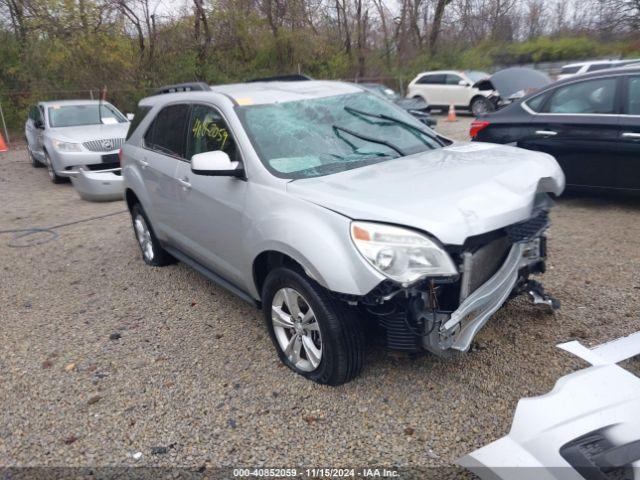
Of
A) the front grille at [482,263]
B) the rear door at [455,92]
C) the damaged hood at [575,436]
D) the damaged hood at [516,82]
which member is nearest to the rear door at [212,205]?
the front grille at [482,263]

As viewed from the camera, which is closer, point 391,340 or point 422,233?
point 422,233

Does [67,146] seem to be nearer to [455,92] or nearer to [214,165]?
[214,165]

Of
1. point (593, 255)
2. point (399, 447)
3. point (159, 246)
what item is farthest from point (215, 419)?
point (593, 255)

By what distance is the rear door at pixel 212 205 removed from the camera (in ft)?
11.2

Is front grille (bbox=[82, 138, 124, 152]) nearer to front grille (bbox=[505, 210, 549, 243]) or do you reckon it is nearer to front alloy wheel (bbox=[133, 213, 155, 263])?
front alloy wheel (bbox=[133, 213, 155, 263])

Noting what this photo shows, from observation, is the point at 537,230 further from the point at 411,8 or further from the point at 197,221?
the point at 411,8

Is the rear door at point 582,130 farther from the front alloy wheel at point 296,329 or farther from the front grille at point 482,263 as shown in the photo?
the front alloy wheel at point 296,329

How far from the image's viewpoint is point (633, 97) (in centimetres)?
550

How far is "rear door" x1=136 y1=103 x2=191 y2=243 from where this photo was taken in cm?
422

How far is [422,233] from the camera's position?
253 centimetres

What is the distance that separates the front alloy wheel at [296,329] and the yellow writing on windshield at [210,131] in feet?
4.00

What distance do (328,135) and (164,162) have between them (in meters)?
1.58

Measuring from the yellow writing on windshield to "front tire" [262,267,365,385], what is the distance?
1.12 meters

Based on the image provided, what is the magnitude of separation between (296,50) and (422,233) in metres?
22.2
